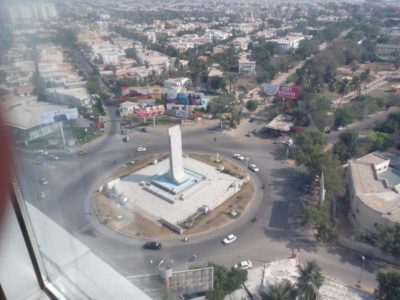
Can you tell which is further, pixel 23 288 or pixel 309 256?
pixel 309 256

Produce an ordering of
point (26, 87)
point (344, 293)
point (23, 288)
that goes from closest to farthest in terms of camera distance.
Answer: point (23, 288)
point (26, 87)
point (344, 293)

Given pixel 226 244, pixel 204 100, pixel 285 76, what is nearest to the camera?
pixel 226 244

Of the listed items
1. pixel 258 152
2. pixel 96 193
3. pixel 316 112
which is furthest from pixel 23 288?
pixel 316 112

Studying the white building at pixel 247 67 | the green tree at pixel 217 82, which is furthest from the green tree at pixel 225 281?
the white building at pixel 247 67

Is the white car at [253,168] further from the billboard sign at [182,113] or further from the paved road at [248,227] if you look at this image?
the billboard sign at [182,113]

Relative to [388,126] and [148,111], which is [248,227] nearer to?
[388,126]

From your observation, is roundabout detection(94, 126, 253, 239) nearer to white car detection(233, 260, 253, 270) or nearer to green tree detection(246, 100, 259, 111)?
white car detection(233, 260, 253, 270)

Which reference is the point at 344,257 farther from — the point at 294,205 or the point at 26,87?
the point at 26,87

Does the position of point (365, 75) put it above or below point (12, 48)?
below
